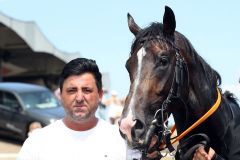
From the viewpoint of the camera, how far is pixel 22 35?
25172mm

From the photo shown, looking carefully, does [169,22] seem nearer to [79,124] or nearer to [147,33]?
[147,33]

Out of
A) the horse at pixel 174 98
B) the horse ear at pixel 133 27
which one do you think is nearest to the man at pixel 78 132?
the horse at pixel 174 98

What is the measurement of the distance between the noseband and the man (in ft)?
1.67

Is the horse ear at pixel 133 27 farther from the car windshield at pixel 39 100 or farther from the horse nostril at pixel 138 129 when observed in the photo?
the car windshield at pixel 39 100

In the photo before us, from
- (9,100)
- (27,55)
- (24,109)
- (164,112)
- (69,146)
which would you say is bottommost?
(27,55)

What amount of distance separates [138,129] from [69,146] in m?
0.66

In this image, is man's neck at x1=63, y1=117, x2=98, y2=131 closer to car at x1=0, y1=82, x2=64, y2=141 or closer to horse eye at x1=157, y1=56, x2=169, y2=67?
horse eye at x1=157, y1=56, x2=169, y2=67

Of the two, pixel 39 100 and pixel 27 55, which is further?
pixel 27 55

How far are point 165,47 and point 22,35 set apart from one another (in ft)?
72.1

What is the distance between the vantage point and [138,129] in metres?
3.50

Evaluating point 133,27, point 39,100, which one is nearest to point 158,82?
point 133,27

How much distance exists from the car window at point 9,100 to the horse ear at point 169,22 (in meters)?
10.3

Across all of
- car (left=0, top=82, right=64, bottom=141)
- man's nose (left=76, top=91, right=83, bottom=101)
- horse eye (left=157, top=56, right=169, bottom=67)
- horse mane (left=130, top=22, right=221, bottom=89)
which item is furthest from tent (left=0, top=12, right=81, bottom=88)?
man's nose (left=76, top=91, right=83, bottom=101)

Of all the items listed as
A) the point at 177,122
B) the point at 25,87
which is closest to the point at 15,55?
the point at 25,87
